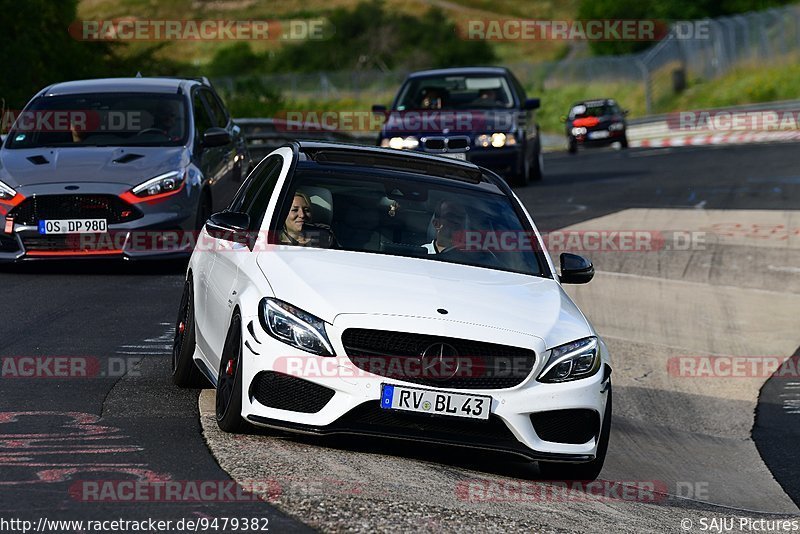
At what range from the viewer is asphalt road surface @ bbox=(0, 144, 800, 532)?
6.75 metres

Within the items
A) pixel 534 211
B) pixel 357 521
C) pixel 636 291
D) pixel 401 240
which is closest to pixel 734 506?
pixel 401 240

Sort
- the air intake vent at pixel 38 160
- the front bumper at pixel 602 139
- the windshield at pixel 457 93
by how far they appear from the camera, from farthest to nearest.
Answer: the front bumper at pixel 602 139, the windshield at pixel 457 93, the air intake vent at pixel 38 160

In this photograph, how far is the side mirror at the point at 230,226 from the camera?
876 centimetres

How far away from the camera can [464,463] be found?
27.9 feet

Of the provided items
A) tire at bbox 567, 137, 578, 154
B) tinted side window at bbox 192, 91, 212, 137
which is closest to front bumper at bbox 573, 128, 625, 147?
tire at bbox 567, 137, 578, 154

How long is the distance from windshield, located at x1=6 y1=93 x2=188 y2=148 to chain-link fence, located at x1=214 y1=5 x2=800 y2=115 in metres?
44.7

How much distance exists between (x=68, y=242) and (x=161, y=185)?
3.23 feet

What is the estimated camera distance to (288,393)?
7730 millimetres

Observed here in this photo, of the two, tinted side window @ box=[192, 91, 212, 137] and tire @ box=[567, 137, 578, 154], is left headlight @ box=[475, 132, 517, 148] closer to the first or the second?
tinted side window @ box=[192, 91, 212, 137]

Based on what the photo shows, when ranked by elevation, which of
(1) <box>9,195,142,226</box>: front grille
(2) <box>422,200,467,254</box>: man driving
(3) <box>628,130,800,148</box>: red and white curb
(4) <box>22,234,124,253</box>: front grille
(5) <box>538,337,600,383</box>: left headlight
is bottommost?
(3) <box>628,130,800,148</box>: red and white curb

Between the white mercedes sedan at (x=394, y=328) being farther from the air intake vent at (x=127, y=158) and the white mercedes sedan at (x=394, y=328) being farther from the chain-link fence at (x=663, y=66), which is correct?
the chain-link fence at (x=663, y=66)

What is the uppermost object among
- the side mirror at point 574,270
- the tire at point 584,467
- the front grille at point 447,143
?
the side mirror at point 574,270

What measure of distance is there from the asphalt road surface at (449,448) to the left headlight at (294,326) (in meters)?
0.51

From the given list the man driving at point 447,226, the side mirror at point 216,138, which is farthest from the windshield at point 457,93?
the man driving at point 447,226
